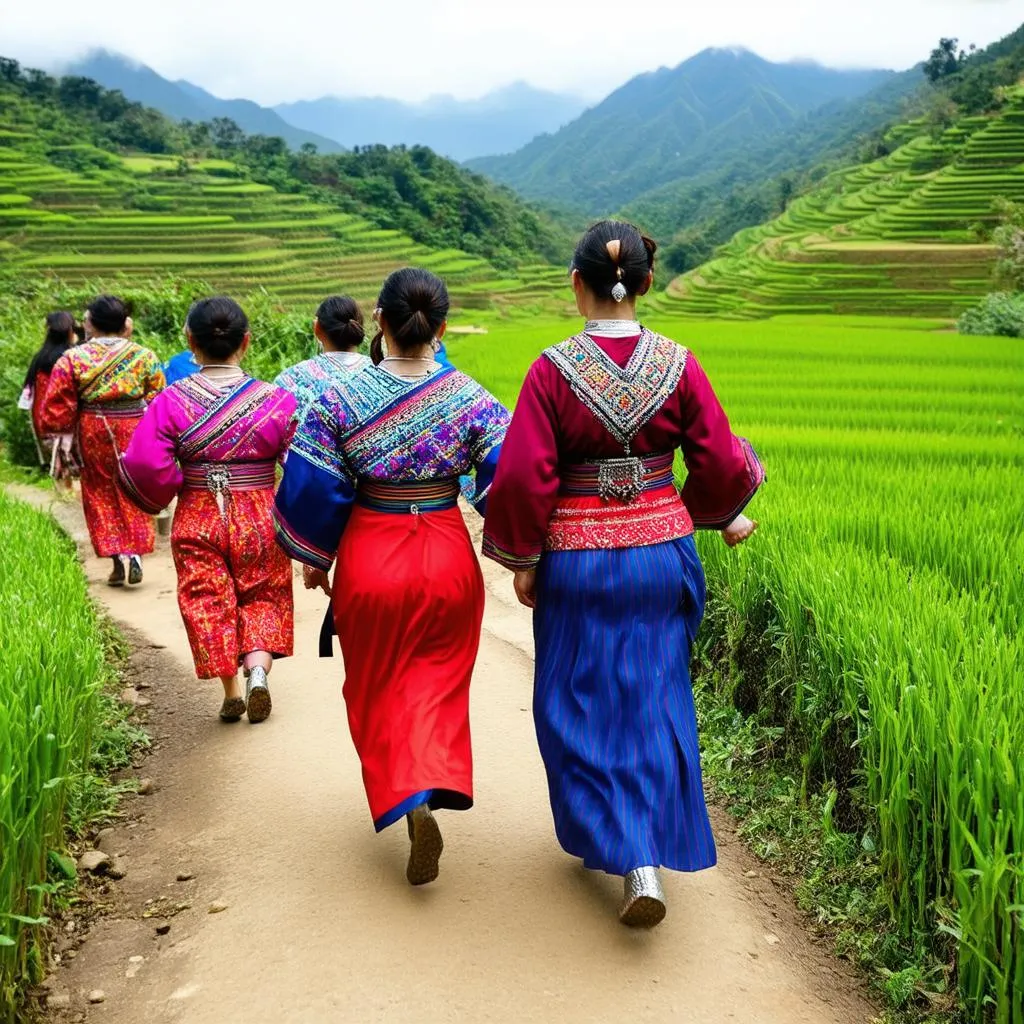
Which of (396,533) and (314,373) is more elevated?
(314,373)

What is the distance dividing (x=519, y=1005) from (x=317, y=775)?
4.46 feet

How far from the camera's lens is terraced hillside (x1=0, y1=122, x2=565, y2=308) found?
3155 cm

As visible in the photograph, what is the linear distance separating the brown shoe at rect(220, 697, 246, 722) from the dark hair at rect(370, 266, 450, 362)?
69.6 inches

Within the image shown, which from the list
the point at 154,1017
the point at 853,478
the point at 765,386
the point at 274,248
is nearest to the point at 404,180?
the point at 274,248

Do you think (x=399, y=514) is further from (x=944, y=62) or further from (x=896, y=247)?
(x=944, y=62)

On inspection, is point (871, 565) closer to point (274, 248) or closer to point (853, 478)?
point (853, 478)

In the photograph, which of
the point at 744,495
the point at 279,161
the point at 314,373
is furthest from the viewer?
the point at 279,161

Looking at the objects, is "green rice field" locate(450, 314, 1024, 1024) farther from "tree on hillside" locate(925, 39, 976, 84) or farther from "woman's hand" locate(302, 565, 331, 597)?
"tree on hillside" locate(925, 39, 976, 84)

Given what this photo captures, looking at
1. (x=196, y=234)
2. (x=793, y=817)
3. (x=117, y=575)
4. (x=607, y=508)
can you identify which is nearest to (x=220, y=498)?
(x=607, y=508)

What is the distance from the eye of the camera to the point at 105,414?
590cm

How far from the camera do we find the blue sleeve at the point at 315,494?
9.23 feet

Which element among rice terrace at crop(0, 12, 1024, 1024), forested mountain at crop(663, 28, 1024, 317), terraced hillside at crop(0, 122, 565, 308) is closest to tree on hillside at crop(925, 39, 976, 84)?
forested mountain at crop(663, 28, 1024, 317)

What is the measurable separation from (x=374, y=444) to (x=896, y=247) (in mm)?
33764

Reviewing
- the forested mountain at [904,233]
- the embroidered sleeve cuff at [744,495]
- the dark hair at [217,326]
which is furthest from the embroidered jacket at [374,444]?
the forested mountain at [904,233]
